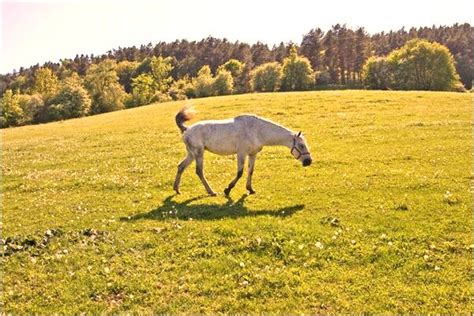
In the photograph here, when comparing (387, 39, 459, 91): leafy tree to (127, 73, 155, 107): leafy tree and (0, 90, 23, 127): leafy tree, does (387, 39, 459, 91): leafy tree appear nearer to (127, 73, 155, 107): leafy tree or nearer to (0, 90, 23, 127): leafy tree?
(127, 73, 155, 107): leafy tree

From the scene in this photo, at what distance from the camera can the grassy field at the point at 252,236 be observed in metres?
9.24

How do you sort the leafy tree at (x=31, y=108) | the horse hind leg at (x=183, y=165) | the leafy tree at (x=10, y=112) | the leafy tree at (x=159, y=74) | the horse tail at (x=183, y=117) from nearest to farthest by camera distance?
the horse hind leg at (x=183, y=165) → the horse tail at (x=183, y=117) → the leafy tree at (x=10, y=112) → the leafy tree at (x=31, y=108) → the leafy tree at (x=159, y=74)

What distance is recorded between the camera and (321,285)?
948cm

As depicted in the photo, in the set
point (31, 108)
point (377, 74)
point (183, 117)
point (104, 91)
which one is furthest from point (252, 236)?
point (377, 74)

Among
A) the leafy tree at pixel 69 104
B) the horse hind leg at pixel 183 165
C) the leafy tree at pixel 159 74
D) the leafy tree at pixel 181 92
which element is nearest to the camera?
the horse hind leg at pixel 183 165

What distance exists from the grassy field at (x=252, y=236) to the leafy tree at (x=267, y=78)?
3361 inches

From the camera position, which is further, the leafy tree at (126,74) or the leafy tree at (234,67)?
the leafy tree at (126,74)

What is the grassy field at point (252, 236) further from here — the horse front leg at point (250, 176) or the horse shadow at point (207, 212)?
the horse front leg at point (250, 176)

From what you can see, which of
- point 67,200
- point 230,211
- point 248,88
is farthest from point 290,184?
point 248,88

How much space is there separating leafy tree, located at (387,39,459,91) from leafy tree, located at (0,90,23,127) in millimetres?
89143

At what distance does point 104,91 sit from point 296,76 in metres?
48.8

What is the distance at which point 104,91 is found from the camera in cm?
10525

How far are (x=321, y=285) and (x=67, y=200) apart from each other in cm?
1280

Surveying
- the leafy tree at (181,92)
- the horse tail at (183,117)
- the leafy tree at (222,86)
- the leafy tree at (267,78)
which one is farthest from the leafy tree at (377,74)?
the horse tail at (183,117)
